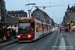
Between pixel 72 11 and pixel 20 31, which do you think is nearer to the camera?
pixel 20 31

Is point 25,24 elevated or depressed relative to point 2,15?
depressed

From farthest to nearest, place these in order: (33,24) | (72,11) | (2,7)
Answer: (72,11)
(2,7)
(33,24)

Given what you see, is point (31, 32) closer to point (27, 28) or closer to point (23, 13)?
point (27, 28)

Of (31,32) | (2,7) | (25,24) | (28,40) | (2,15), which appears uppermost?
(2,7)

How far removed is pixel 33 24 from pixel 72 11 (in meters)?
65.1

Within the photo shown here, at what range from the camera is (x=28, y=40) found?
16500 mm

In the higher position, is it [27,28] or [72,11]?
[72,11]

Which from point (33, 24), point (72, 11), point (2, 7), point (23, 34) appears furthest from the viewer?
point (72, 11)

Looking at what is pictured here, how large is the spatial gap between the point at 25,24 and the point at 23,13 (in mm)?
64778

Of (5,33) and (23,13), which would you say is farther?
(23,13)

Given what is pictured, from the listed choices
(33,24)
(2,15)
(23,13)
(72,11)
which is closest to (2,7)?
(2,15)

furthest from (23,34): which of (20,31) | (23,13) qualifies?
(23,13)

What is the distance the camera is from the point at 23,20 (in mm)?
17156

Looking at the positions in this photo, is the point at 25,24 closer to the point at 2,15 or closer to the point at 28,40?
the point at 28,40
